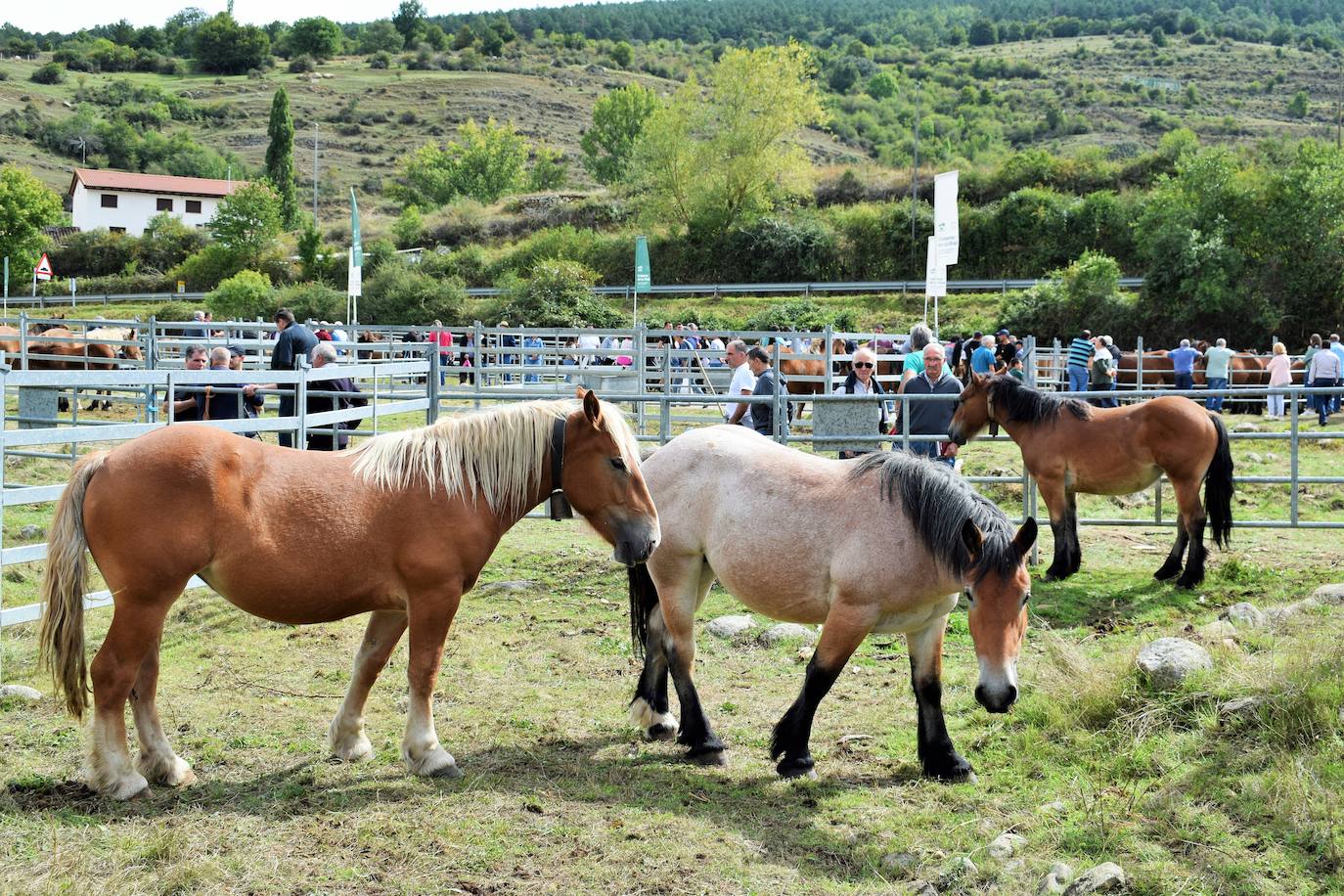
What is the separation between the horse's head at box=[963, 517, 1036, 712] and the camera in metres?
4.35

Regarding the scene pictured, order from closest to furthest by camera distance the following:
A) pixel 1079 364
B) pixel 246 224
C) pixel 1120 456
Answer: pixel 1120 456
pixel 1079 364
pixel 246 224

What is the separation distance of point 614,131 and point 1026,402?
6998 cm

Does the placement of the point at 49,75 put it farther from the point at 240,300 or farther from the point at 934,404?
the point at 934,404

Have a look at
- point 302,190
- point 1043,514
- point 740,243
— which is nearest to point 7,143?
point 302,190

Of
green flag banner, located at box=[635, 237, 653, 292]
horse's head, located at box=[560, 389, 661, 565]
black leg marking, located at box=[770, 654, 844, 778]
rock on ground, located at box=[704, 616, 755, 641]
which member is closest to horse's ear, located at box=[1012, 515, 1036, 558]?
black leg marking, located at box=[770, 654, 844, 778]

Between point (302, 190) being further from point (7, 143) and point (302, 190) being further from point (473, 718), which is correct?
point (473, 718)

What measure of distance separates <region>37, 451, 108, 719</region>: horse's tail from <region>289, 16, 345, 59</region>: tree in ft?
Answer: 441

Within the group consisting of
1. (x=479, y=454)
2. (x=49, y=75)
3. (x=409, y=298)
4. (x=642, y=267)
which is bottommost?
(x=479, y=454)

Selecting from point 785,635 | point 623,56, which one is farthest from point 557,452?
point 623,56

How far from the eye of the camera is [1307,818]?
3875 mm

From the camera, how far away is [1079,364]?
18.1m

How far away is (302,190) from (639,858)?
84.3 metres

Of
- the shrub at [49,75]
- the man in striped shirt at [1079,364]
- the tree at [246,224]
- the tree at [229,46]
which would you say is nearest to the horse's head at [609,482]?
the man in striped shirt at [1079,364]

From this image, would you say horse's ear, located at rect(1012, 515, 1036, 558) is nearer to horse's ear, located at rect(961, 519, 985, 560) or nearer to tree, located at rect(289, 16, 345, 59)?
horse's ear, located at rect(961, 519, 985, 560)
